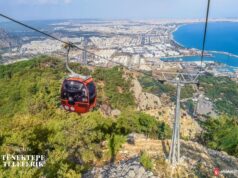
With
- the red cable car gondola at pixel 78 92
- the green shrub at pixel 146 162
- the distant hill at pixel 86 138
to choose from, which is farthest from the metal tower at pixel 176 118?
the red cable car gondola at pixel 78 92

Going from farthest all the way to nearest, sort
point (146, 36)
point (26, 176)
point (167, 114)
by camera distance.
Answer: point (146, 36)
point (167, 114)
point (26, 176)

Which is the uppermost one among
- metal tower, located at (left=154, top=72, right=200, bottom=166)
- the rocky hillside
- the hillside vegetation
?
metal tower, located at (left=154, top=72, right=200, bottom=166)

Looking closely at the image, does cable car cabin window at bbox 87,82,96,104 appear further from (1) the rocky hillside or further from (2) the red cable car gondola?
(1) the rocky hillside

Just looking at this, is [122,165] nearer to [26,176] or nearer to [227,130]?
[26,176]

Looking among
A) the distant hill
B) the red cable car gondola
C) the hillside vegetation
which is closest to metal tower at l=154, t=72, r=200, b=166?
the distant hill

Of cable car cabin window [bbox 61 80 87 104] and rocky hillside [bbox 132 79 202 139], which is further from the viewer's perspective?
rocky hillside [bbox 132 79 202 139]

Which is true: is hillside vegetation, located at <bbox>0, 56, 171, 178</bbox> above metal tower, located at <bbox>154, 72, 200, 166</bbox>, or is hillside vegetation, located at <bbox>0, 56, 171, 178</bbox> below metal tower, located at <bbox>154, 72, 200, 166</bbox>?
below

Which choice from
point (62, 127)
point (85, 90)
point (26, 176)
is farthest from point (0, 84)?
point (26, 176)

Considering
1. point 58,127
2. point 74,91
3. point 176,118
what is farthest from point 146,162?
point 58,127

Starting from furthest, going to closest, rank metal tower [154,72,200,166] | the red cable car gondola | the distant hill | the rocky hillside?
the rocky hillside, the red cable car gondola, the distant hill, metal tower [154,72,200,166]
